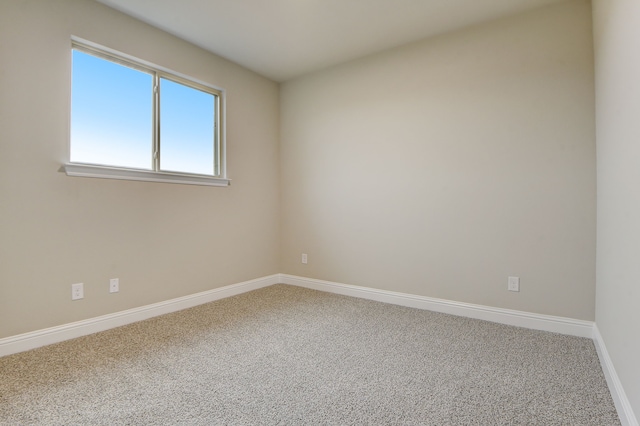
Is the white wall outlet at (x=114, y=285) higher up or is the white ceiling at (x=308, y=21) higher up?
the white ceiling at (x=308, y=21)

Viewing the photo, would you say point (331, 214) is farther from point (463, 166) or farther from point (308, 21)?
point (308, 21)

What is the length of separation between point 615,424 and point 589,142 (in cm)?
183

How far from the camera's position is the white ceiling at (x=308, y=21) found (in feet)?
8.08

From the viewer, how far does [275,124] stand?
13.3ft

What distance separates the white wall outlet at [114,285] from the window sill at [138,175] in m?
0.82

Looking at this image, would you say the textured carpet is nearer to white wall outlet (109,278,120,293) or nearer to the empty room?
the empty room

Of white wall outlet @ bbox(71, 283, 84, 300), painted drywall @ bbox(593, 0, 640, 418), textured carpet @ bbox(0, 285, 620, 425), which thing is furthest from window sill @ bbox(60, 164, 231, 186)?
painted drywall @ bbox(593, 0, 640, 418)

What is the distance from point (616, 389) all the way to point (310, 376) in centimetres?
148

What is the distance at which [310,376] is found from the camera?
70.4 inches

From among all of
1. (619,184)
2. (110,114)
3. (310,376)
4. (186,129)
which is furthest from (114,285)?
(619,184)

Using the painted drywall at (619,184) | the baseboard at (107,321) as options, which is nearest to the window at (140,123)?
the baseboard at (107,321)

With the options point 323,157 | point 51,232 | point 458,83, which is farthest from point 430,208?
point 51,232

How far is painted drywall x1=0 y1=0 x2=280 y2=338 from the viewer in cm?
206

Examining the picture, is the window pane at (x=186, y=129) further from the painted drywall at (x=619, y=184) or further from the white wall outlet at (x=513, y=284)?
the painted drywall at (x=619, y=184)
